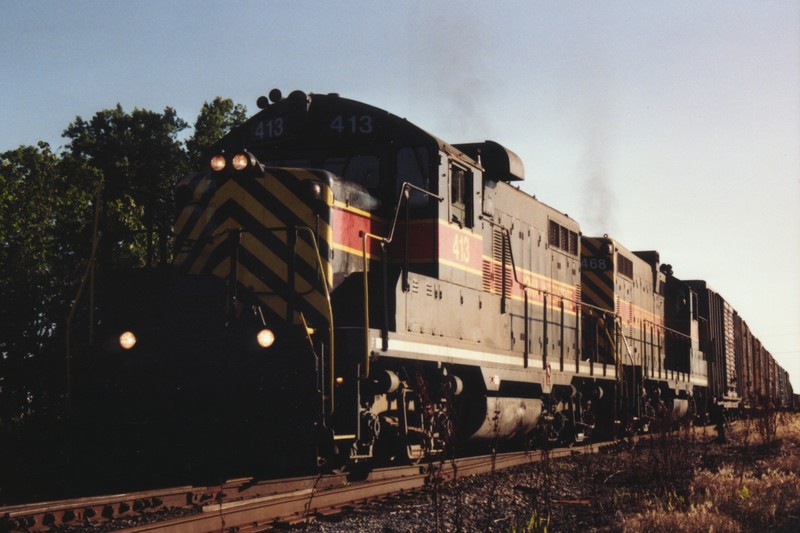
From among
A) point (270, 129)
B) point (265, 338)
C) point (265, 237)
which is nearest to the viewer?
point (265, 338)

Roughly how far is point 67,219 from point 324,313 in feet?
65.3

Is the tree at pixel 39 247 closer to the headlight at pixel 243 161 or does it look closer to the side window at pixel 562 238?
the side window at pixel 562 238

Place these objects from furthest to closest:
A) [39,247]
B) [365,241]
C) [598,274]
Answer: [39,247], [598,274], [365,241]

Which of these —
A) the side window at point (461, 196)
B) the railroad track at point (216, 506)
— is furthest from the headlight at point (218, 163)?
the railroad track at point (216, 506)

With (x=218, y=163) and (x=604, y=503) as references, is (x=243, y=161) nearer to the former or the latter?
(x=218, y=163)

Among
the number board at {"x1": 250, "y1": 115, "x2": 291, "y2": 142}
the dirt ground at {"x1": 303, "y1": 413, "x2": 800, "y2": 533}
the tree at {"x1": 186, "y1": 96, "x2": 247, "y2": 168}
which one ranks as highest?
the tree at {"x1": 186, "y1": 96, "x2": 247, "y2": 168}

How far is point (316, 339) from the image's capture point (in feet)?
27.1

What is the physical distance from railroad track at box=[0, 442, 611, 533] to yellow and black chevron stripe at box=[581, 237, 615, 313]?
854cm

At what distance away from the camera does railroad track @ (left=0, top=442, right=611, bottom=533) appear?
655 centimetres

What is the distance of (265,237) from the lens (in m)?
9.13

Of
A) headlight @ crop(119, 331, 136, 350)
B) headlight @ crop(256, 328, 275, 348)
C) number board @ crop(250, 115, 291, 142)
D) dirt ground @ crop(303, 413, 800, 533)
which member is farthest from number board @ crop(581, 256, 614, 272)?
headlight @ crop(119, 331, 136, 350)

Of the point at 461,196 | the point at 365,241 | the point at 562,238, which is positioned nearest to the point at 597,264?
the point at 562,238

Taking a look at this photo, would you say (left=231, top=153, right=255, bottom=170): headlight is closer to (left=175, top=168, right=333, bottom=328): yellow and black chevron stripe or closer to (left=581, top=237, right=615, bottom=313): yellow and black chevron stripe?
(left=175, top=168, right=333, bottom=328): yellow and black chevron stripe

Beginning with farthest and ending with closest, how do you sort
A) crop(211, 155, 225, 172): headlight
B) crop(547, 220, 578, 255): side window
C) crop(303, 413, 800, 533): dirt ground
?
Result: crop(547, 220, 578, 255): side window, crop(211, 155, 225, 172): headlight, crop(303, 413, 800, 533): dirt ground
